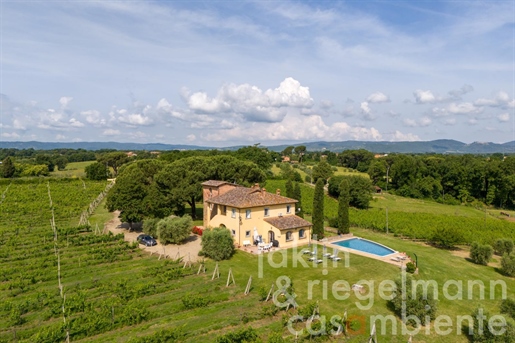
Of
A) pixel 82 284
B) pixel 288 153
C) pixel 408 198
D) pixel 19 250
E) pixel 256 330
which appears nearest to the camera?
pixel 256 330

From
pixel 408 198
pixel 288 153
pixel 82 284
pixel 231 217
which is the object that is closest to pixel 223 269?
pixel 231 217

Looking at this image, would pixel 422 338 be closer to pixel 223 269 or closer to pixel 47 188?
pixel 223 269

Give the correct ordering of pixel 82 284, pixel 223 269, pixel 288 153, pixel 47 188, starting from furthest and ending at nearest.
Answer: pixel 288 153 < pixel 47 188 < pixel 223 269 < pixel 82 284

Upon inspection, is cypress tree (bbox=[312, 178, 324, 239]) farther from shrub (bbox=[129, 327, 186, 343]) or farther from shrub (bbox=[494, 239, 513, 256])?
shrub (bbox=[129, 327, 186, 343])

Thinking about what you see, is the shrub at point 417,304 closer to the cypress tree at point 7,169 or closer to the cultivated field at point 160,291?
the cultivated field at point 160,291

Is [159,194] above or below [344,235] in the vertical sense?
above

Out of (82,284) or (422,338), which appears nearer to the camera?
(422,338)

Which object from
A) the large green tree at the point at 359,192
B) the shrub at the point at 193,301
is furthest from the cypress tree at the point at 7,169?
the shrub at the point at 193,301
